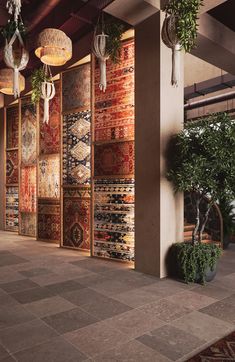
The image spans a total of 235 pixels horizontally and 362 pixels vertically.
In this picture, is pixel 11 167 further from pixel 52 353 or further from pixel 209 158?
pixel 52 353

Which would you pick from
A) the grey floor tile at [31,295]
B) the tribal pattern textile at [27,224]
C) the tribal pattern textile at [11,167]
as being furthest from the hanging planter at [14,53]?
the tribal pattern textile at [11,167]

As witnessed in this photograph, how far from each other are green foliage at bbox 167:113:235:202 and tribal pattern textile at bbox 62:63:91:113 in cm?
234

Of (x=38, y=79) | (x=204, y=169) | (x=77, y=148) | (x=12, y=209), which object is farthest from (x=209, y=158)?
(x=12, y=209)

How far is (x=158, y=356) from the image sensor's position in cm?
206

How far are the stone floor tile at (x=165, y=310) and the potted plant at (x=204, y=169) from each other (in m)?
0.80

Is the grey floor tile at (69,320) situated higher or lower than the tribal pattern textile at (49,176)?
lower

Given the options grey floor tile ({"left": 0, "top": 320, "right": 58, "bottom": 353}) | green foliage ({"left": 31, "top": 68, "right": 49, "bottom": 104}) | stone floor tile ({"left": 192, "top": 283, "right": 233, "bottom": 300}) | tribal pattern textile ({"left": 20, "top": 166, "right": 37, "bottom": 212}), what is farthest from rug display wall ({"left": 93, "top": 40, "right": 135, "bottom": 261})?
tribal pattern textile ({"left": 20, "top": 166, "right": 37, "bottom": 212})

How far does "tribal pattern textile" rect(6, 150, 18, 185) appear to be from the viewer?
25.2ft

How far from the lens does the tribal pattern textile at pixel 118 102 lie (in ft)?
15.2

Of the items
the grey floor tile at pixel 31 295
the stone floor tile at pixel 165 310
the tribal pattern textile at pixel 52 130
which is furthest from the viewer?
the tribal pattern textile at pixel 52 130

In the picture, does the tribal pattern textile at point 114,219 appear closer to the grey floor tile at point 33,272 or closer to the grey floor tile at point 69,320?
the grey floor tile at point 33,272

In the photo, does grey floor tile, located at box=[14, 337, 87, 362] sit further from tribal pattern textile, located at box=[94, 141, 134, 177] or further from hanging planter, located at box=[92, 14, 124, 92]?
hanging planter, located at box=[92, 14, 124, 92]

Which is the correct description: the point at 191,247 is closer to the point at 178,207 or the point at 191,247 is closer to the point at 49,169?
the point at 178,207

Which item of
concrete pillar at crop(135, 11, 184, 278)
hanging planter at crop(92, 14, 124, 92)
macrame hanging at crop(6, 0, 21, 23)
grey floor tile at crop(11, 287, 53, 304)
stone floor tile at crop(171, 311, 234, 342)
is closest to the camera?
stone floor tile at crop(171, 311, 234, 342)
